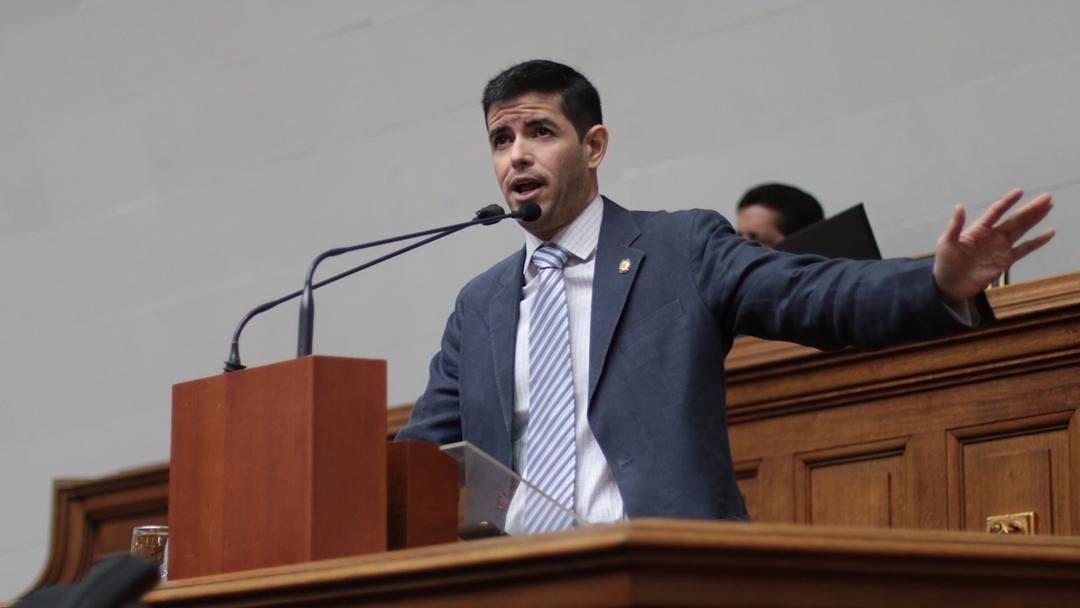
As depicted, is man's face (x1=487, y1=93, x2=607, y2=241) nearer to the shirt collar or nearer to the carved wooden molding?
the shirt collar

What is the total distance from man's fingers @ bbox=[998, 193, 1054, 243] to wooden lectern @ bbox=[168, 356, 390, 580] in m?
0.82

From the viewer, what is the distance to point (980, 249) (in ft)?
7.53

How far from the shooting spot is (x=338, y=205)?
576 centimetres

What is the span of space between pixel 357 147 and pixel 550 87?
8.81 feet

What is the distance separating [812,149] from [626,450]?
89.4 inches

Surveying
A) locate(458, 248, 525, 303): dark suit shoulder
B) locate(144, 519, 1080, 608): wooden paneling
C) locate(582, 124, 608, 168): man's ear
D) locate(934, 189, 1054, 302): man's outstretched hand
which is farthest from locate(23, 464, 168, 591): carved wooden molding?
locate(934, 189, 1054, 302): man's outstretched hand

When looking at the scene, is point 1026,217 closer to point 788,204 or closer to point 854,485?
point 854,485

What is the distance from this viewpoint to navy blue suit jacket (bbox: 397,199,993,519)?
2602mm

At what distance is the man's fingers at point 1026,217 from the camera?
7.31 feet

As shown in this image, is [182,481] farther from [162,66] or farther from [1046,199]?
[162,66]

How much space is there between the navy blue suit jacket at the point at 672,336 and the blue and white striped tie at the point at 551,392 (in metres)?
0.05

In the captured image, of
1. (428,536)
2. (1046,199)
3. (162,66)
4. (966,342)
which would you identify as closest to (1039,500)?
(966,342)

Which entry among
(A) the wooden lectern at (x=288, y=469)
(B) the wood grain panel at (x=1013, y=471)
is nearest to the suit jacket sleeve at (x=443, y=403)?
(A) the wooden lectern at (x=288, y=469)

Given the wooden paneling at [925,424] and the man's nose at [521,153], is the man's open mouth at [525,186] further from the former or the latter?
the wooden paneling at [925,424]
